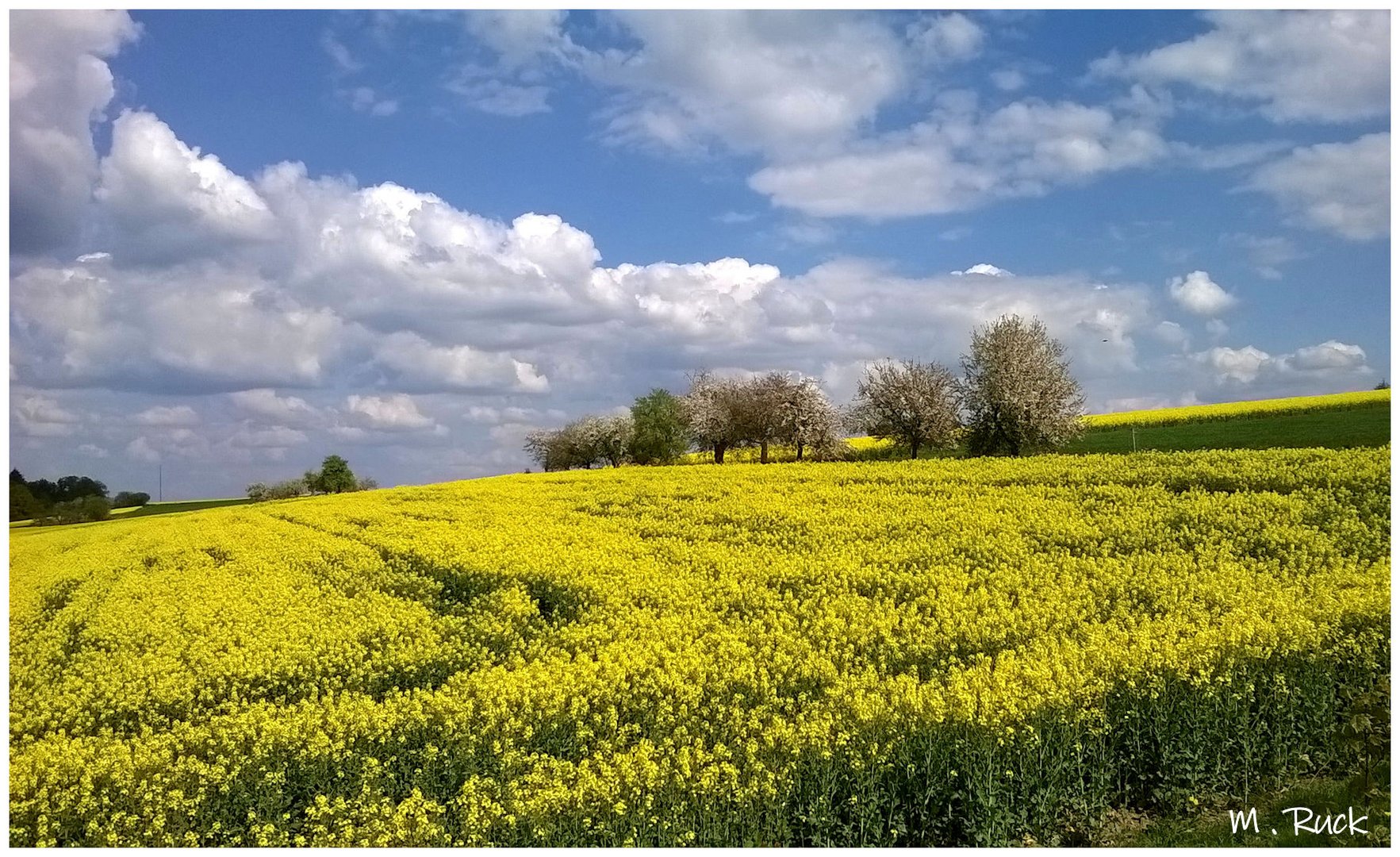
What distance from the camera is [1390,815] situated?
7.41 metres

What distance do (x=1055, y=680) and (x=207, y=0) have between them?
10664 millimetres

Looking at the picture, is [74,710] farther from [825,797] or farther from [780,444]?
[780,444]

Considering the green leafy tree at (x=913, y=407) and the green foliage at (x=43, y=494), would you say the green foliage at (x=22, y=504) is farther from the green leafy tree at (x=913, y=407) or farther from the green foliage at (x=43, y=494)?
the green leafy tree at (x=913, y=407)

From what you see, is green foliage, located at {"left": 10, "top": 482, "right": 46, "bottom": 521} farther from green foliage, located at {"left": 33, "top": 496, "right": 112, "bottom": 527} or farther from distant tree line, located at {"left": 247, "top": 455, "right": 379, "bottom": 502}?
distant tree line, located at {"left": 247, "top": 455, "right": 379, "bottom": 502}

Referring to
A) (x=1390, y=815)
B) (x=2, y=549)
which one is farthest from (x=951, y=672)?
(x=2, y=549)

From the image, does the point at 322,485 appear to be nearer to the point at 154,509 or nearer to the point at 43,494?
the point at 154,509

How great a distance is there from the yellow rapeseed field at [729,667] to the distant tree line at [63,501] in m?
1.07

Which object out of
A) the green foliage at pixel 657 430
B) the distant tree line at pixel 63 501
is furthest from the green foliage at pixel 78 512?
the green foliage at pixel 657 430

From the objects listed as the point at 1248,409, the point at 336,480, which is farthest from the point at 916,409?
the point at 336,480

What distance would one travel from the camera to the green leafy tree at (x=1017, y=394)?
28.8 meters

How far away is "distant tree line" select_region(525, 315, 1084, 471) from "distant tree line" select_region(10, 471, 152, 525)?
21310 mm

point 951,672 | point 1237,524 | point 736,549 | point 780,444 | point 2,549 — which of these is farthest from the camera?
point 780,444

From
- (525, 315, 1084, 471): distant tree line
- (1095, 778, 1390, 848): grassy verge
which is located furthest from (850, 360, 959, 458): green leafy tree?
(1095, 778, 1390, 848): grassy verge

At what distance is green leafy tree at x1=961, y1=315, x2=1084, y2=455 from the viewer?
28.8 metres
